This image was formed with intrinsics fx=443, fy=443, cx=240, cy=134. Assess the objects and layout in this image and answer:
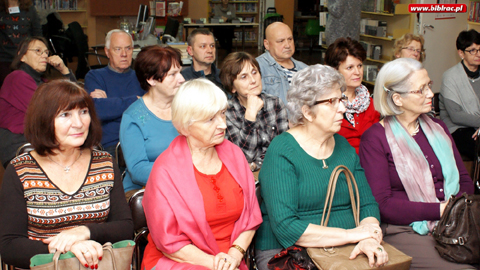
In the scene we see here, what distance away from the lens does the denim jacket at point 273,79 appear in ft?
12.2

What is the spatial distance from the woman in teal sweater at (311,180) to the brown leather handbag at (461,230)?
281mm

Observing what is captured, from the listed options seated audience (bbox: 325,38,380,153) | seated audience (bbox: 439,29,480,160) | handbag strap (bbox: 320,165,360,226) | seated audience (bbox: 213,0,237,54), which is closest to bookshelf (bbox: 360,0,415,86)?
seated audience (bbox: 439,29,480,160)

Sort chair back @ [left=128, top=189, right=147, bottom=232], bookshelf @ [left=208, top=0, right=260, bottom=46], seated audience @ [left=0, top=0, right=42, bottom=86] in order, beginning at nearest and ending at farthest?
1. chair back @ [left=128, top=189, right=147, bottom=232]
2. seated audience @ [left=0, top=0, right=42, bottom=86]
3. bookshelf @ [left=208, top=0, right=260, bottom=46]

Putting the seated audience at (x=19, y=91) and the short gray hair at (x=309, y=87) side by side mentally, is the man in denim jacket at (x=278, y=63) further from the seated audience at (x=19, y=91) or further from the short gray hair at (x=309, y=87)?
the seated audience at (x=19, y=91)

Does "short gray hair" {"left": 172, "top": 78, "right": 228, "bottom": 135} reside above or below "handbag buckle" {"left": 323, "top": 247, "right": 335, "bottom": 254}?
above

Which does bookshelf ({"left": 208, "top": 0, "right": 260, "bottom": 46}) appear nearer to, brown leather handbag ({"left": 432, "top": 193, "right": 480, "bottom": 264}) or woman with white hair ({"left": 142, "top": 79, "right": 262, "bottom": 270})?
woman with white hair ({"left": 142, "top": 79, "right": 262, "bottom": 270})

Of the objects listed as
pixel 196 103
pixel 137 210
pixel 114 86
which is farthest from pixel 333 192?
pixel 114 86

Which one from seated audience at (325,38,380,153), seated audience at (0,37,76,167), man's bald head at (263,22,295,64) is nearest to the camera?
seated audience at (325,38,380,153)

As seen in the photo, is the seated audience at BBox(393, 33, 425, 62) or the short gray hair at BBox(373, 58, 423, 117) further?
the seated audience at BBox(393, 33, 425, 62)

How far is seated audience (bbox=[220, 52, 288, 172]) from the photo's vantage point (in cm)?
279

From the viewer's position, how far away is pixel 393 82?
7.42 feet

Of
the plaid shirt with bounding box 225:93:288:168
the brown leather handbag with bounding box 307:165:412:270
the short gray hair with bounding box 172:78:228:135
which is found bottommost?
the brown leather handbag with bounding box 307:165:412:270

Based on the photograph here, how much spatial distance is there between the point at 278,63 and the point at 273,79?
227 mm

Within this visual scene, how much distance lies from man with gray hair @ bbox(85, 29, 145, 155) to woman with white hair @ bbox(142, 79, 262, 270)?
152 cm
